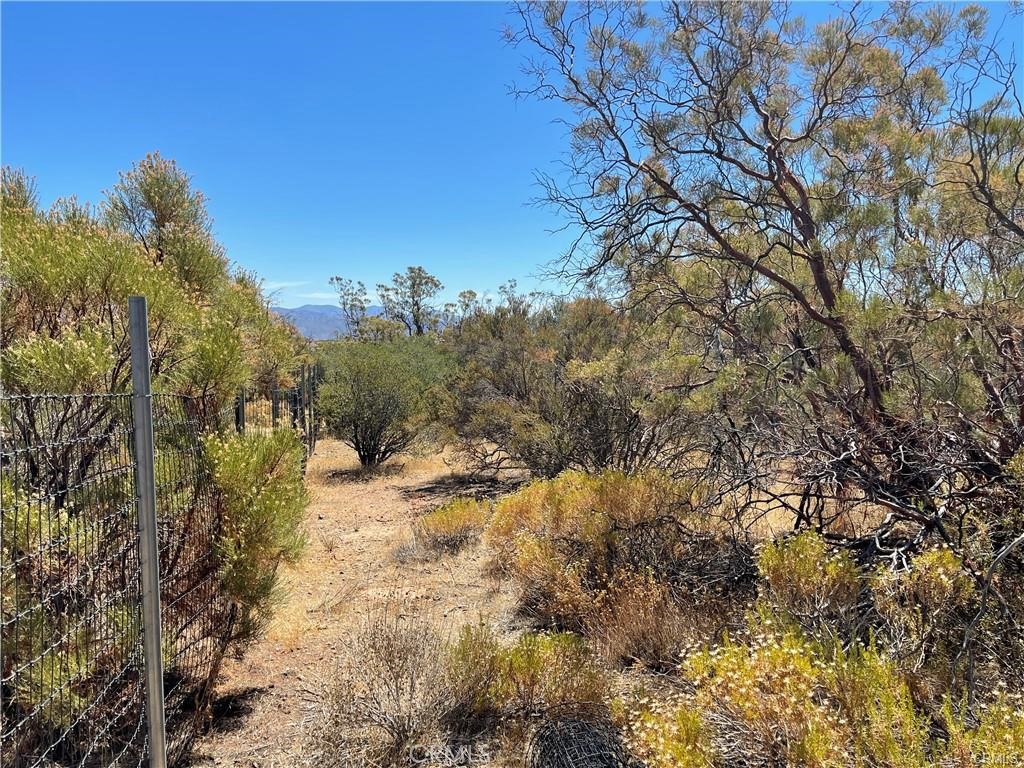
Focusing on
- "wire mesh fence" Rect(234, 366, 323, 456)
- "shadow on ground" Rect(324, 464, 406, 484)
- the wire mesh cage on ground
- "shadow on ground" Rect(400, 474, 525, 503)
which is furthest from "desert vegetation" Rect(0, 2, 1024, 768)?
"shadow on ground" Rect(324, 464, 406, 484)

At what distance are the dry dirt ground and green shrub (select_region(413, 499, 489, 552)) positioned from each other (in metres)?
0.23

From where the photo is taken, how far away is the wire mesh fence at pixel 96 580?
2484 mm

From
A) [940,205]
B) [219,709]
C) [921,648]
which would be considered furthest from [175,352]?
[940,205]

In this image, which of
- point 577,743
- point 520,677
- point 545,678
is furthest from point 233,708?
point 577,743

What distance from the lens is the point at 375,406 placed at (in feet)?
40.2

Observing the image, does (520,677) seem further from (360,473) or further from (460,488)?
(360,473)

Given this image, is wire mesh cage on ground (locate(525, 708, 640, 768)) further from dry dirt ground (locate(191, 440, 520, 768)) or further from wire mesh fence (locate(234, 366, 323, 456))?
wire mesh fence (locate(234, 366, 323, 456))

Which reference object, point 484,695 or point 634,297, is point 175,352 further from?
point 634,297

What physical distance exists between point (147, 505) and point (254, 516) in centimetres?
122

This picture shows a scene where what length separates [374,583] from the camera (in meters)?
6.03

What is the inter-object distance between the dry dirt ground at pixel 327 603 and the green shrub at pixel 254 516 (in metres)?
0.44

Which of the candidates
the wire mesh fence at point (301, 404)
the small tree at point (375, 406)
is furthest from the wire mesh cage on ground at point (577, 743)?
the small tree at point (375, 406)

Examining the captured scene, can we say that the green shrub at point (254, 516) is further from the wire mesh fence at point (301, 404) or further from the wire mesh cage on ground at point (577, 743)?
the wire mesh fence at point (301, 404)

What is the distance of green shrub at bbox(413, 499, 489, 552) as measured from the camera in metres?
6.99
